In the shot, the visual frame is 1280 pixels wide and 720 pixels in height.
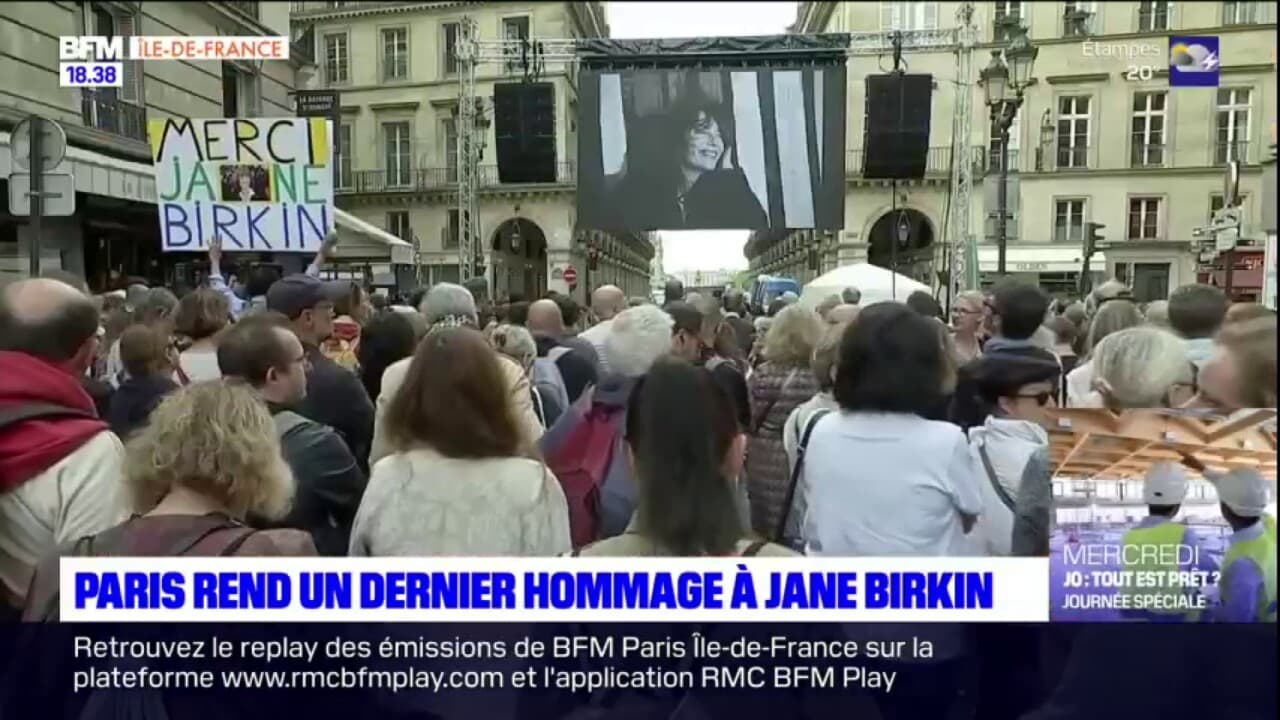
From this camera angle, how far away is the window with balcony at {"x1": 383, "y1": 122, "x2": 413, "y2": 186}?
3.27 meters

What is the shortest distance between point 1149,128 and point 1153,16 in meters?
0.35

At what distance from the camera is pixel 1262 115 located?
75.7 inches

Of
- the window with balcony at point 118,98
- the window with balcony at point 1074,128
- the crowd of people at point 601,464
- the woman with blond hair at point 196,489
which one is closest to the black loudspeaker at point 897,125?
the window with balcony at point 1074,128

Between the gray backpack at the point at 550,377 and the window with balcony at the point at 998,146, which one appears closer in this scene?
the window with balcony at the point at 998,146

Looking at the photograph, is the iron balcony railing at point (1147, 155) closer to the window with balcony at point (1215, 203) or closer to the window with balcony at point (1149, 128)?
the window with balcony at point (1149, 128)

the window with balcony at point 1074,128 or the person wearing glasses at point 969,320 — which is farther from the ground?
the window with balcony at point 1074,128

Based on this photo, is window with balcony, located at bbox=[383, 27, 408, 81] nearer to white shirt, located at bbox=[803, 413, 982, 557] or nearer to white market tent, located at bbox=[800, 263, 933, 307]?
white shirt, located at bbox=[803, 413, 982, 557]

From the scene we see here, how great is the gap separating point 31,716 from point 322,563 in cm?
69

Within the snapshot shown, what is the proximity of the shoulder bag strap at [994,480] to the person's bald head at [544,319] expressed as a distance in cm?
254

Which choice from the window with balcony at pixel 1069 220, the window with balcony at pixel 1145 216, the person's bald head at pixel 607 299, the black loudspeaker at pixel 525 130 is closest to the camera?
the window with balcony at pixel 1145 216

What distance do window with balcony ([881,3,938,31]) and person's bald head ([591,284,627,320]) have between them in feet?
7.97

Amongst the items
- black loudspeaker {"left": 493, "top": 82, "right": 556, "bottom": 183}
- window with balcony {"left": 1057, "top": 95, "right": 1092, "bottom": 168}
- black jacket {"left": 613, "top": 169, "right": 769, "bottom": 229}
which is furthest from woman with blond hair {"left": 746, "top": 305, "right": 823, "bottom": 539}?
black loudspeaker {"left": 493, "top": 82, "right": 556, "bottom": 183}

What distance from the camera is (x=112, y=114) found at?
329cm

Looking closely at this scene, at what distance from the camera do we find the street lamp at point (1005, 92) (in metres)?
2.41
